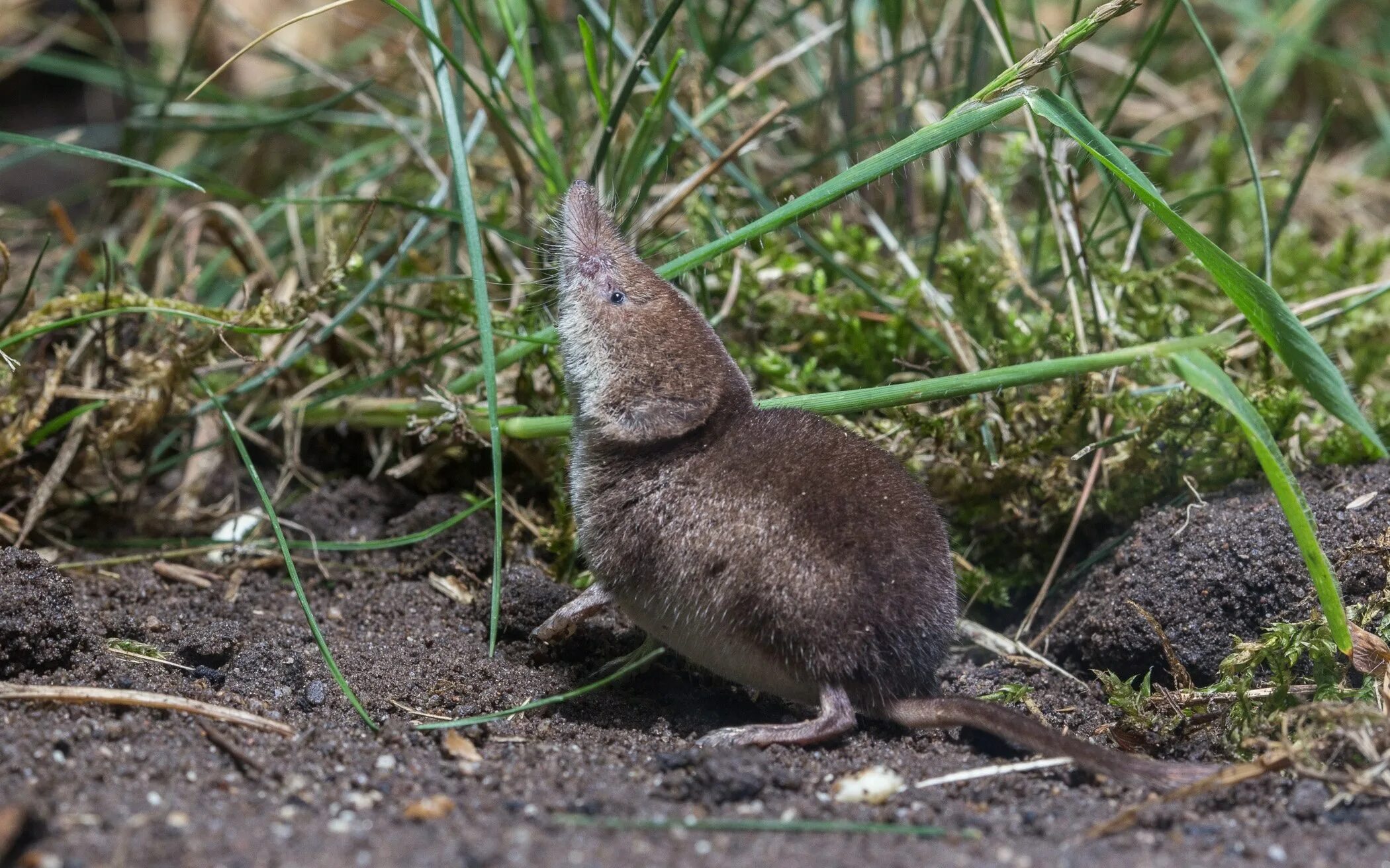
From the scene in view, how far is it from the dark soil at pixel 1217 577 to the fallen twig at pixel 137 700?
192cm

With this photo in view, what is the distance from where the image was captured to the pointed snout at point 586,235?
110 inches

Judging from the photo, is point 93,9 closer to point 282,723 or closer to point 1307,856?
point 282,723

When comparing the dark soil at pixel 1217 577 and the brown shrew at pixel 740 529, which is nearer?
the brown shrew at pixel 740 529

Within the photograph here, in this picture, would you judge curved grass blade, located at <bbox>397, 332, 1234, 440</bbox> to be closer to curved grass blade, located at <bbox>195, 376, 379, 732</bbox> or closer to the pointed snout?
the pointed snout

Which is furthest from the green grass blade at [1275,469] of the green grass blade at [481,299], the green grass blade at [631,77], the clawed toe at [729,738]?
the green grass blade at [631,77]

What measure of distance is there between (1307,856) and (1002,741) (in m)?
0.73

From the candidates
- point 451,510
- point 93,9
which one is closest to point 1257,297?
point 451,510

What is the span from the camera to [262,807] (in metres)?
1.92

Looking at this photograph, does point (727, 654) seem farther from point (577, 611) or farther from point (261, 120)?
point (261, 120)

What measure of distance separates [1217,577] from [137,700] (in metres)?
2.40

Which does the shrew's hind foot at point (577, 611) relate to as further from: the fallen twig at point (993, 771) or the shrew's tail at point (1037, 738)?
the fallen twig at point (993, 771)

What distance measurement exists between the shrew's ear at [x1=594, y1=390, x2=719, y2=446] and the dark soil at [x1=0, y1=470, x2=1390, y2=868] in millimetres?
522

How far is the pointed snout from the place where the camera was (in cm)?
279

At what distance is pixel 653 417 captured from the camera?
2.63m
